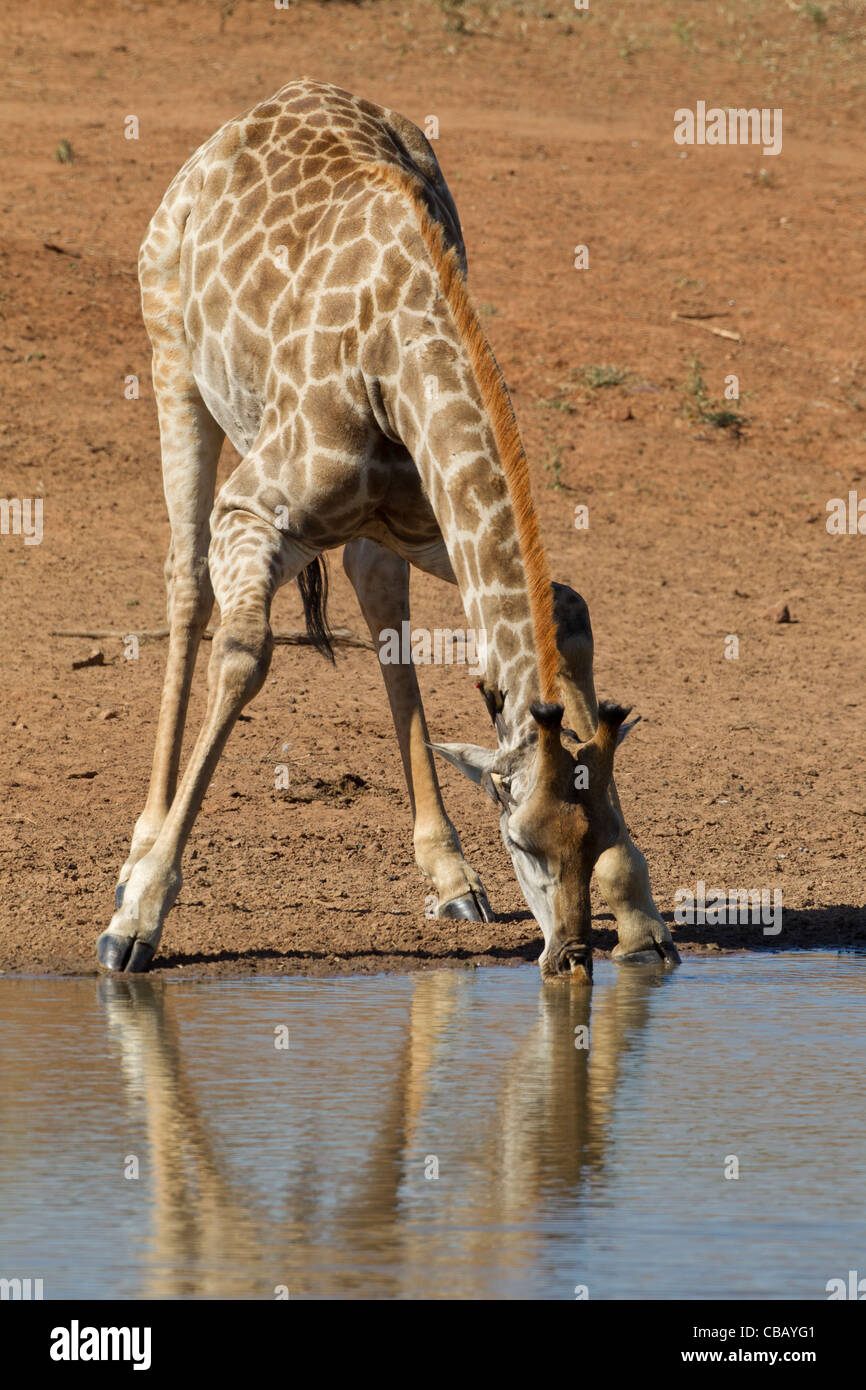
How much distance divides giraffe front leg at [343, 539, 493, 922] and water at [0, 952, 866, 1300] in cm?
79

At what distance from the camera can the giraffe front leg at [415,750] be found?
7.03m

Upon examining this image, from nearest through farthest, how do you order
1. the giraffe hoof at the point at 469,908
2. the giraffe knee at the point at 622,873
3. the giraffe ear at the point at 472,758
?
the giraffe ear at the point at 472,758
the giraffe knee at the point at 622,873
the giraffe hoof at the point at 469,908

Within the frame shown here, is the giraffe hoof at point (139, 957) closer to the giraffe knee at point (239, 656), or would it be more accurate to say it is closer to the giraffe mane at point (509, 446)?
the giraffe knee at point (239, 656)

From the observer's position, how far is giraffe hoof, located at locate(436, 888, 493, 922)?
6961 millimetres

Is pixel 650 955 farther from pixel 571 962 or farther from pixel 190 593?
pixel 190 593

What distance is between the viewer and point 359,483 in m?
6.39

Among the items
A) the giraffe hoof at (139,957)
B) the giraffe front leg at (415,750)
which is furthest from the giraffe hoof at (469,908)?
the giraffe hoof at (139,957)

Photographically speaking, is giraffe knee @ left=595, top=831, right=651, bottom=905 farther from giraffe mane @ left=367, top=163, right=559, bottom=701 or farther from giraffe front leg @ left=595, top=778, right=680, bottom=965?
giraffe mane @ left=367, top=163, right=559, bottom=701

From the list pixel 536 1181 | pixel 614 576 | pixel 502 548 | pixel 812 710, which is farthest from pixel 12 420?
pixel 536 1181

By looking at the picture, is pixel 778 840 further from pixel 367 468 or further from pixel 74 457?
pixel 74 457

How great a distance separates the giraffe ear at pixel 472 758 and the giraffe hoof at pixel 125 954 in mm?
1246

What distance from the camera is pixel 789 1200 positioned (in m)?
4.09

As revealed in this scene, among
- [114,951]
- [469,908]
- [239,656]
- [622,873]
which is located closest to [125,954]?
[114,951]

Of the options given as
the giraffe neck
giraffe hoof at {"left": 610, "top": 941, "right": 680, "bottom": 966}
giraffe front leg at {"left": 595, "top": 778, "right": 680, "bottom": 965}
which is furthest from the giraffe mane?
giraffe hoof at {"left": 610, "top": 941, "right": 680, "bottom": 966}
